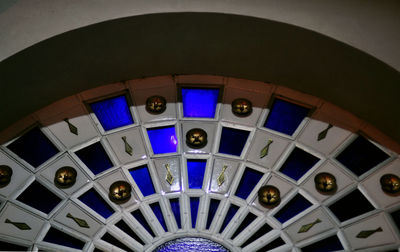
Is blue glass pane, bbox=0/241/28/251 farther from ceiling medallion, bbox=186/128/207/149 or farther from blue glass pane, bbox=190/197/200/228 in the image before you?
ceiling medallion, bbox=186/128/207/149

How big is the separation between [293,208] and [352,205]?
392mm

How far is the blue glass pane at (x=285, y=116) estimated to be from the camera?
3094mm

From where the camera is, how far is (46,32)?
2629mm

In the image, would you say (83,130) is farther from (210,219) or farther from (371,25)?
(371,25)

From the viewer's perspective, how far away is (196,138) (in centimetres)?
310

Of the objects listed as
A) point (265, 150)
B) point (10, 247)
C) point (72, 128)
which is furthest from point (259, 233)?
point (10, 247)

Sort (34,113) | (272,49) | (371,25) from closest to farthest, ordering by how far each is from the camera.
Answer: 1. (371,25)
2. (272,49)
3. (34,113)

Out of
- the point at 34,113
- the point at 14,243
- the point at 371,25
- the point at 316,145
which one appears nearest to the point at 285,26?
the point at 371,25

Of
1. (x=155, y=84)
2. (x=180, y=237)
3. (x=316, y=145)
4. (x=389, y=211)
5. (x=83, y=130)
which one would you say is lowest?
(x=180, y=237)

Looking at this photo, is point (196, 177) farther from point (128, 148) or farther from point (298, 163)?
point (298, 163)

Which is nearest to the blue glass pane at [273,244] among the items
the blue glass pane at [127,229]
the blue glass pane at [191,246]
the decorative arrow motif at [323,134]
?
the blue glass pane at [191,246]

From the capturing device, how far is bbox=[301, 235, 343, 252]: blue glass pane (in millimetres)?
2771

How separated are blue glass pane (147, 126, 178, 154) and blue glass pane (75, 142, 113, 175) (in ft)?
1.15

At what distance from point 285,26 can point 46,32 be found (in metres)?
1.49
